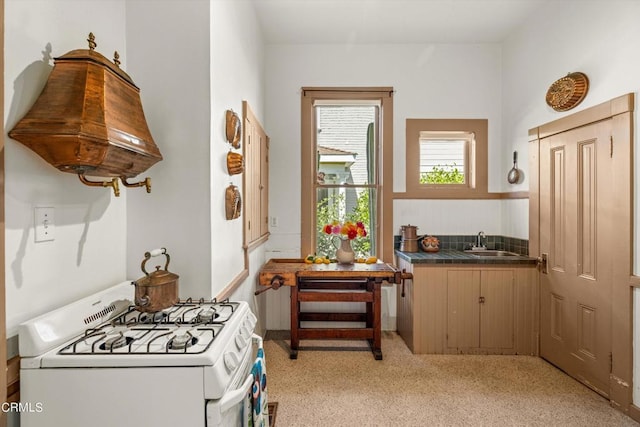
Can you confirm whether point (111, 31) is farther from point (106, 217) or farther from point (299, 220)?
point (299, 220)

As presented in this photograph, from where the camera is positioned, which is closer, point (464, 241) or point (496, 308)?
point (496, 308)

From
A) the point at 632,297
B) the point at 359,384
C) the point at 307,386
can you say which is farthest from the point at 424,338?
the point at 632,297

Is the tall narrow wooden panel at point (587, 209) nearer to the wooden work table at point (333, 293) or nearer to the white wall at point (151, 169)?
the wooden work table at point (333, 293)

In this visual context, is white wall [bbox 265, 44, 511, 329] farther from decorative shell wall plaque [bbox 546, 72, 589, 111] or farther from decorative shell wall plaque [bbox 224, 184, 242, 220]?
decorative shell wall plaque [bbox 224, 184, 242, 220]

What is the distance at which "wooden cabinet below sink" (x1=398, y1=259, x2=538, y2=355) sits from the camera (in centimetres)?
288

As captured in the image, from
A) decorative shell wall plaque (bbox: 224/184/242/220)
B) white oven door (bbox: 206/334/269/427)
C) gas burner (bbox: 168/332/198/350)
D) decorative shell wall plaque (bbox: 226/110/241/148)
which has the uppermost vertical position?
decorative shell wall plaque (bbox: 226/110/241/148)

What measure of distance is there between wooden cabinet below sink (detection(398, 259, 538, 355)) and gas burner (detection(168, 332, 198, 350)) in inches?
88.1

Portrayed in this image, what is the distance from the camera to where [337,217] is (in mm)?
3604

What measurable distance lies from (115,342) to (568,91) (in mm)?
3200

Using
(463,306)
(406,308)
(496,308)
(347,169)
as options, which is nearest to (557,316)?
(496,308)

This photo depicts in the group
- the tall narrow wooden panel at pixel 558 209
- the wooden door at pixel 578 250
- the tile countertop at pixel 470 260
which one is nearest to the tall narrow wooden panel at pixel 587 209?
the wooden door at pixel 578 250

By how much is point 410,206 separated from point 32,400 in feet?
10.4

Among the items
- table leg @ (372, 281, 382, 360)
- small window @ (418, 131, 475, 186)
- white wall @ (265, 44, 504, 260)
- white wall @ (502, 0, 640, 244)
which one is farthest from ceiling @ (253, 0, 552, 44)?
table leg @ (372, 281, 382, 360)

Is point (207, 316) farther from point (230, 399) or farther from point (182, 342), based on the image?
point (230, 399)
